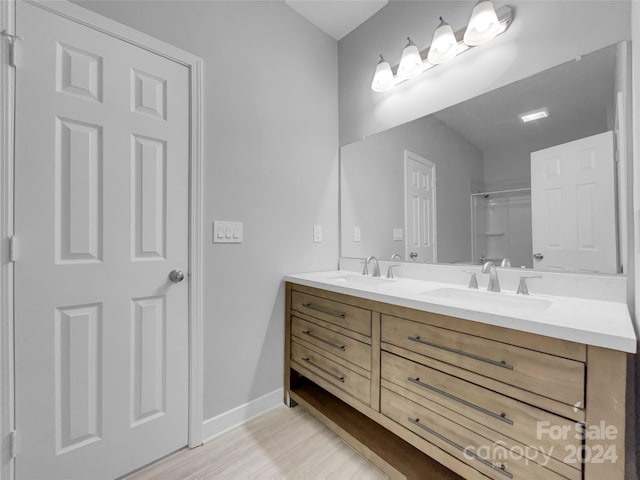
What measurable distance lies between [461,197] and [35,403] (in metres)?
2.13

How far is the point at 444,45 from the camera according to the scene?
4.99 feet

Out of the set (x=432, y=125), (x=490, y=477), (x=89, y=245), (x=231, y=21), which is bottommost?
(x=490, y=477)

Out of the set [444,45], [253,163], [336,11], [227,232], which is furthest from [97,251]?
[336,11]

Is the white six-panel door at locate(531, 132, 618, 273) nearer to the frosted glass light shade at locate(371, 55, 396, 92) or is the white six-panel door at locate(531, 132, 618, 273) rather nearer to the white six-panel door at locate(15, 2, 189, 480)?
the frosted glass light shade at locate(371, 55, 396, 92)

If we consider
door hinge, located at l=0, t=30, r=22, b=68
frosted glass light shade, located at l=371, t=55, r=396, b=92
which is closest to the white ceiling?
frosted glass light shade, located at l=371, t=55, r=396, b=92

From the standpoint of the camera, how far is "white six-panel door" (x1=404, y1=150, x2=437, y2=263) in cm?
173

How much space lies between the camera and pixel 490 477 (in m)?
0.93

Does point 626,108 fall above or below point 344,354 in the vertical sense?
above

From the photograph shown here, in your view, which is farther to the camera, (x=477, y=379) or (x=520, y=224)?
(x=520, y=224)

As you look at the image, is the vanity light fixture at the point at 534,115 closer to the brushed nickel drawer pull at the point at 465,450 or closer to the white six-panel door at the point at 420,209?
the white six-panel door at the point at 420,209

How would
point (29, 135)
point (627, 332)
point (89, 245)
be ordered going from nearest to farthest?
point (627, 332)
point (29, 135)
point (89, 245)

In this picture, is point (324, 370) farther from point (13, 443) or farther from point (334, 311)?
point (13, 443)

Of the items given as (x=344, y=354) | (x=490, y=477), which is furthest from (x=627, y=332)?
(x=344, y=354)

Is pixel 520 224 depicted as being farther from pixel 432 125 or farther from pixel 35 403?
pixel 35 403
